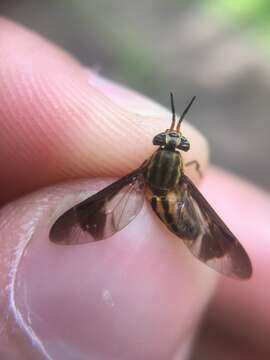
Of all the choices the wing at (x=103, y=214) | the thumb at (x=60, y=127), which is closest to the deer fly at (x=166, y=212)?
the wing at (x=103, y=214)

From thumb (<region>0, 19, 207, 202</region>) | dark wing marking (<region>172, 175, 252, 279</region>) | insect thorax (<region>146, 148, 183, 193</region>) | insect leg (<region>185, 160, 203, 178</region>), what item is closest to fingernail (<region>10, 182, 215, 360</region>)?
dark wing marking (<region>172, 175, 252, 279</region>)

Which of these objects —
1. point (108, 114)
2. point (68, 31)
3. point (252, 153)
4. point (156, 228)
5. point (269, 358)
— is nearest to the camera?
point (156, 228)

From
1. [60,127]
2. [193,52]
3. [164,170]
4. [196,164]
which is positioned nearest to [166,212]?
[164,170]

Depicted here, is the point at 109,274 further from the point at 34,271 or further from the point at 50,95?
the point at 50,95

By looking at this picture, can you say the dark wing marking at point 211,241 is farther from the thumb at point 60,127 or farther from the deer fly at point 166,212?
the thumb at point 60,127

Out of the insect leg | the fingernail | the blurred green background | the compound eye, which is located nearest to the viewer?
the fingernail

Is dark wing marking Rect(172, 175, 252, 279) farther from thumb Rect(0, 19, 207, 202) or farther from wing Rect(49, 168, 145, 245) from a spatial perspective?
thumb Rect(0, 19, 207, 202)

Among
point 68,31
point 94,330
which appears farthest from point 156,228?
point 68,31
